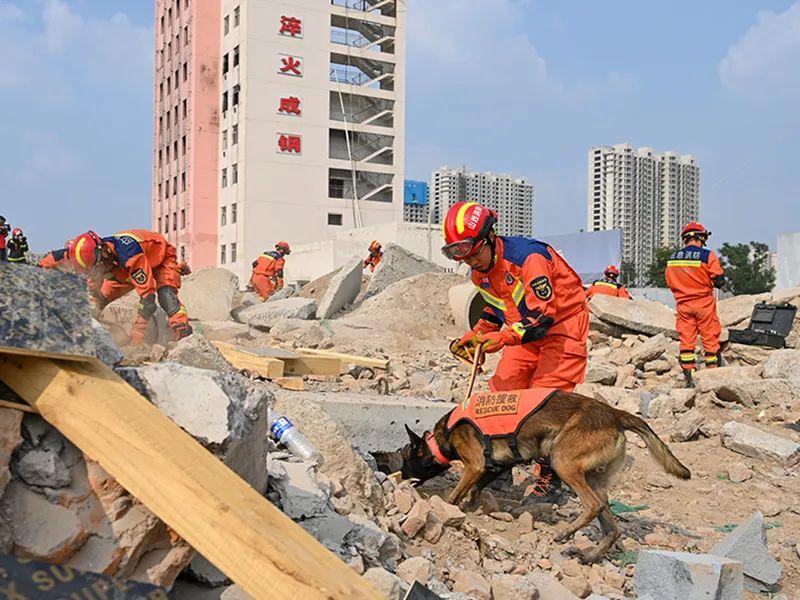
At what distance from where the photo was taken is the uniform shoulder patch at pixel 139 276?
8.30m

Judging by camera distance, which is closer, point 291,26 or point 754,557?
point 754,557

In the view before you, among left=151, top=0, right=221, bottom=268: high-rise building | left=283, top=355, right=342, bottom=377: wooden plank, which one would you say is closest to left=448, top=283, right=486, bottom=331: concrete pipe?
left=283, top=355, right=342, bottom=377: wooden plank

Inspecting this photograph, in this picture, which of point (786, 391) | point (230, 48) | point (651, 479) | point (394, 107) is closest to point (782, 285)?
point (786, 391)

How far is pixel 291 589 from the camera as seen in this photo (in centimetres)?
192

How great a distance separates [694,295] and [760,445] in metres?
3.37

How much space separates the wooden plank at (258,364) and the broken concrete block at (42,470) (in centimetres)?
468

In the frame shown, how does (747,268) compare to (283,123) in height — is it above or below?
below

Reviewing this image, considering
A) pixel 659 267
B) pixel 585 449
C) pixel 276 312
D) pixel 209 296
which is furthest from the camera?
pixel 659 267

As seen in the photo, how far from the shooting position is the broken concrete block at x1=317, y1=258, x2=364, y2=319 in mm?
14375

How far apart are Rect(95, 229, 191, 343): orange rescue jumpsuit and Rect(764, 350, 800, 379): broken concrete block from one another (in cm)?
674

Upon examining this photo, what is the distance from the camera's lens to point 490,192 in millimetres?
65188

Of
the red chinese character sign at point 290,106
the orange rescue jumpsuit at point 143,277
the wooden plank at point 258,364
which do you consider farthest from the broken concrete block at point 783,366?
the red chinese character sign at point 290,106

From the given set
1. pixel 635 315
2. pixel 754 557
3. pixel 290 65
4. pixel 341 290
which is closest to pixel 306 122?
pixel 290 65

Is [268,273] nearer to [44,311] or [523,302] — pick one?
[523,302]
